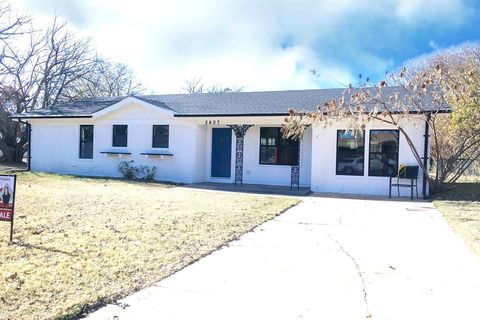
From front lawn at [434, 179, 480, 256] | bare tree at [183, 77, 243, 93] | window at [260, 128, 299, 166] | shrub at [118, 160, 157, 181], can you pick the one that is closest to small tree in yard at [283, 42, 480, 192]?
front lawn at [434, 179, 480, 256]

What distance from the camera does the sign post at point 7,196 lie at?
6.13 meters

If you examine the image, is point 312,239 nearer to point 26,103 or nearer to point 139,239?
point 139,239

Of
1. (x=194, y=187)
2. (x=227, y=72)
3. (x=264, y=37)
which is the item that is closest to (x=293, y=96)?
(x=264, y=37)

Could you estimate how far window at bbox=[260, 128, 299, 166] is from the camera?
1641 cm

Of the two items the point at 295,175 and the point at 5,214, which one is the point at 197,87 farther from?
the point at 5,214

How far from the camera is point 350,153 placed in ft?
47.6

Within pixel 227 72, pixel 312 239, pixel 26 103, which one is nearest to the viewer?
pixel 312 239

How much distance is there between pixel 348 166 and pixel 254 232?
8053 millimetres

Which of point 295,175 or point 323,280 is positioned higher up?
point 295,175

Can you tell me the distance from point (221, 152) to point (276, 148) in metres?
2.48

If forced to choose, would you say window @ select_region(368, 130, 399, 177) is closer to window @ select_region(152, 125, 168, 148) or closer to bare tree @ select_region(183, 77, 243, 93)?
window @ select_region(152, 125, 168, 148)

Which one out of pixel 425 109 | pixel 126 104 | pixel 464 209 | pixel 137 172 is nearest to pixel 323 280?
pixel 464 209

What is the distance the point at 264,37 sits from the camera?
14.1m

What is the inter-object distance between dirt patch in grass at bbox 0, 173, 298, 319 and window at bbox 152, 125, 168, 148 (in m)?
5.80
